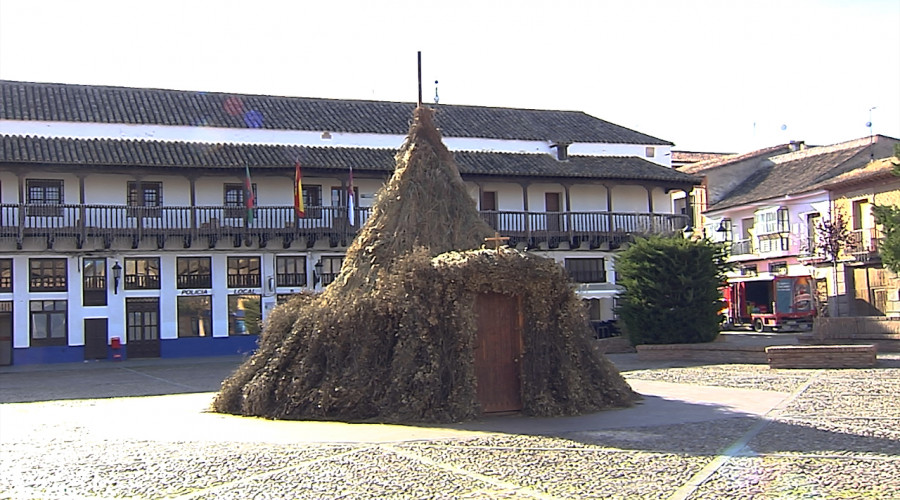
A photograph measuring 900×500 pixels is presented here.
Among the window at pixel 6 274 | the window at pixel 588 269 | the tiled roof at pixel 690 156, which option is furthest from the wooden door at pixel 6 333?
the tiled roof at pixel 690 156

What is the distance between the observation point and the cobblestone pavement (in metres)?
8.27

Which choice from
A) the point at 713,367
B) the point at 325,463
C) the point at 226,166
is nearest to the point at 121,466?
the point at 325,463

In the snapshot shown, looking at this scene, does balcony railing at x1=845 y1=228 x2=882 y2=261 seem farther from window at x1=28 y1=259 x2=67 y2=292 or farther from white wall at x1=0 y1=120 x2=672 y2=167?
window at x1=28 y1=259 x2=67 y2=292

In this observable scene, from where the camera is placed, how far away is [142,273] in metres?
32.3

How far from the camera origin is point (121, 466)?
9.72 m

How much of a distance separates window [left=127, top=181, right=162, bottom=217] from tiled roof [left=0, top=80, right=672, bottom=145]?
208 cm

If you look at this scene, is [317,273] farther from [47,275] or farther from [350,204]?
[47,275]

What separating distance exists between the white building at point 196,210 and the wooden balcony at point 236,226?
6 centimetres

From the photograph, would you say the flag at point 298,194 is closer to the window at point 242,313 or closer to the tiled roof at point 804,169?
the window at point 242,313

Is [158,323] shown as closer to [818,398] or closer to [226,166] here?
[226,166]

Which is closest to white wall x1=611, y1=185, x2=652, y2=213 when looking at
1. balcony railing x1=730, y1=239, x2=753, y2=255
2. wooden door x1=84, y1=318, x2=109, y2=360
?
balcony railing x1=730, y1=239, x2=753, y2=255

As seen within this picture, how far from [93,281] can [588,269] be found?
56.9 ft

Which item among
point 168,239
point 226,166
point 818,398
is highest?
point 226,166

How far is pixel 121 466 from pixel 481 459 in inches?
137
